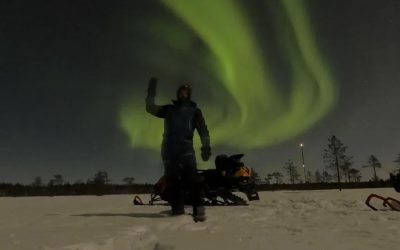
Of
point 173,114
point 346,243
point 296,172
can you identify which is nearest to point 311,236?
point 346,243

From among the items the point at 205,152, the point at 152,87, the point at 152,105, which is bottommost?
the point at 205,152

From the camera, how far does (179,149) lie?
21.2ft

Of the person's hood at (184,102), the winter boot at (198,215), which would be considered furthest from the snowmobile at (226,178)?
the winter boot at (198,215)

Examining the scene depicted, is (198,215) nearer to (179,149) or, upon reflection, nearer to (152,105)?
(179,149)

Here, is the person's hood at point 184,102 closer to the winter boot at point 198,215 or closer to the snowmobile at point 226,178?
the winter boot at point 198,215

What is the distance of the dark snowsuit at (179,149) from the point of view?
20.9 feet

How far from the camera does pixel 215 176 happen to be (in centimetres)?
991

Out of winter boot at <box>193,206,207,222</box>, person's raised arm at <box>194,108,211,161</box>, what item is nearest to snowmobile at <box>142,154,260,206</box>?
person's raised arm at <box>194,108,211,161</box>

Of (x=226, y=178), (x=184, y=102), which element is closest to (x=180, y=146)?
(x=184, y=102)

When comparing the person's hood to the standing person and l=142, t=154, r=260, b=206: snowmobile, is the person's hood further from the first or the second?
l=142, t=154, r=260, b=206: snowmobile

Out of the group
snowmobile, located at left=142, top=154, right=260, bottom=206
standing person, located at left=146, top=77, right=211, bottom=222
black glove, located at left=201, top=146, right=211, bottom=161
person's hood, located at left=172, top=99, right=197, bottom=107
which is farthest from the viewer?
snowmobile, located at left=142, top=154, right=260, bottom=206

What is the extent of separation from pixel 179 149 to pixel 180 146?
0.18 feet

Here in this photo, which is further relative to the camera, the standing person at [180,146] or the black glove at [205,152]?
the black glove at [205,152]

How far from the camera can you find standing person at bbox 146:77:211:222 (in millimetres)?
6367
